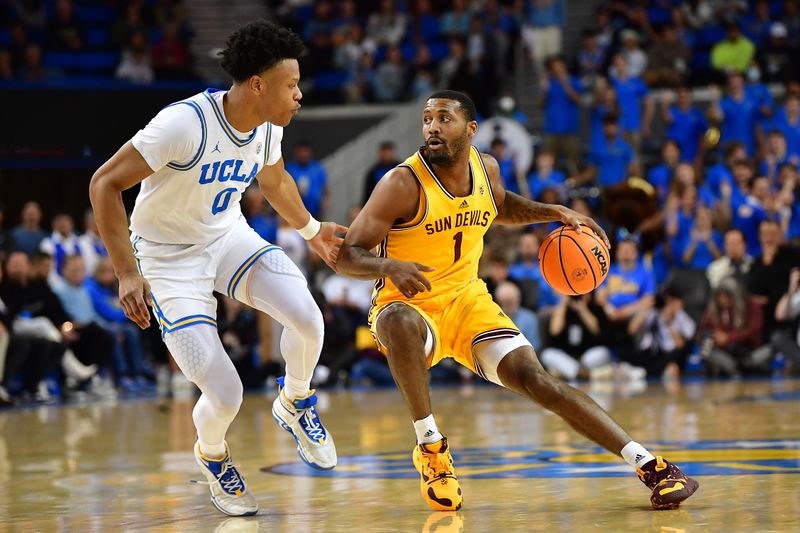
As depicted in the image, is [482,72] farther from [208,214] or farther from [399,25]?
[208,214]

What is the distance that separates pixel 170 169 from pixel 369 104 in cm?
1369

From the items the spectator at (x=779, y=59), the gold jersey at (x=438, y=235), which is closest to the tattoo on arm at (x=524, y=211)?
the gold jersey at (x=438, y=235)

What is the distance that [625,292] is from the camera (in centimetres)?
1416

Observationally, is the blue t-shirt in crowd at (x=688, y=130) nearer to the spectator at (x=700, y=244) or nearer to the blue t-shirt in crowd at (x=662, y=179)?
the blue t-shirt in crowd at (x=662, y=179)

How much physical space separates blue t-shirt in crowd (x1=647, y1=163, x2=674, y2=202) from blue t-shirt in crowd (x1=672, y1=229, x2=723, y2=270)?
2.79ft

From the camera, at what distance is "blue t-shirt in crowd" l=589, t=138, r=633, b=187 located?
53.6ft

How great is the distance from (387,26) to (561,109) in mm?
3857

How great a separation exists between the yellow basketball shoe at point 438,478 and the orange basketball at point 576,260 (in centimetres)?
114

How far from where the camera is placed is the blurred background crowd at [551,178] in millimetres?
13703

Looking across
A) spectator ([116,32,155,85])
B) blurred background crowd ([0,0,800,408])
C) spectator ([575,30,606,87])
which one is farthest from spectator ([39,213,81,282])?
spectator ([575,30,606,87])

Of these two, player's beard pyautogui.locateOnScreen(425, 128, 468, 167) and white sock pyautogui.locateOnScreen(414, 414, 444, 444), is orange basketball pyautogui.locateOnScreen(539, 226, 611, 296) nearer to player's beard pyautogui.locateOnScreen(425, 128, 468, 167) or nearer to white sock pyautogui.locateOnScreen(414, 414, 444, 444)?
player's beard pyautogui.locateOnScreen(425, 128, 468, 167)

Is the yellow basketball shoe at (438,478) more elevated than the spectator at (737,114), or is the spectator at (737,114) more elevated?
the spectator at (737,114)

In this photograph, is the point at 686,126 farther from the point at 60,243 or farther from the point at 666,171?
the point at 60,243

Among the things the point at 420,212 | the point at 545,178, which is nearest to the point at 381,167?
the point at 545,178
